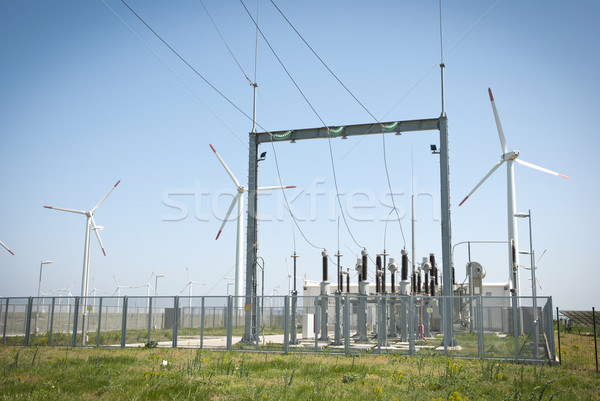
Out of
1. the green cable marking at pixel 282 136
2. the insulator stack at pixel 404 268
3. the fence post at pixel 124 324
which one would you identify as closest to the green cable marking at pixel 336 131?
the green cable marking at pixel 282 136

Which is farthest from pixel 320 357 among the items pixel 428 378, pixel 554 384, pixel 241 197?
pixel 241 197

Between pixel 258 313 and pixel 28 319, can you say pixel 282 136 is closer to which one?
pixel 258 313

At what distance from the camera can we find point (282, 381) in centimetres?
1409

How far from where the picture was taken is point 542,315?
20812 millimetres

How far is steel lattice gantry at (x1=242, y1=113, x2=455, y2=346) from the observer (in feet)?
80.7

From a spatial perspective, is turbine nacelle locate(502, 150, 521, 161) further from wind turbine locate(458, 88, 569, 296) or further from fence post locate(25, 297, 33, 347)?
fence post locate(25, 297, 33, 347)

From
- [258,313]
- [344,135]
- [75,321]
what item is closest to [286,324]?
[258,313]

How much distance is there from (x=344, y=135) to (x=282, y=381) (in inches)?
631

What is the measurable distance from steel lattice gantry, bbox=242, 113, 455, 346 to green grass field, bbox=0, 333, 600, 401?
6294mm

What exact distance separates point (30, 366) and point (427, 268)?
77.1 feet

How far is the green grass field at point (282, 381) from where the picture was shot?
12.0m

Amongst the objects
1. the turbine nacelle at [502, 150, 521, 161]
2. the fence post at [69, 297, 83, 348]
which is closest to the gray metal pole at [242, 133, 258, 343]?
the fence post at [69, 297, 83, 348]

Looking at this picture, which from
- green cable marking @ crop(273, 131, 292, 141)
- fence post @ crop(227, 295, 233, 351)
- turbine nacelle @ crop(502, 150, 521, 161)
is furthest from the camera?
turbine nacelle @ crop(502, 150, 521, 161)

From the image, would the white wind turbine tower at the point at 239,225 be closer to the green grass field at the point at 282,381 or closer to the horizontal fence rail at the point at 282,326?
the horizontal fence rail at the point at 282,326
